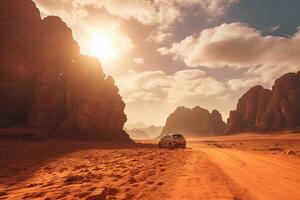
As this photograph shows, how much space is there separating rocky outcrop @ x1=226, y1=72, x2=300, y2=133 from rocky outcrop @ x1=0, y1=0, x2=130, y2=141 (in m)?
73.4

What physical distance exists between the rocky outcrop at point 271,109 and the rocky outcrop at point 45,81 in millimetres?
73397

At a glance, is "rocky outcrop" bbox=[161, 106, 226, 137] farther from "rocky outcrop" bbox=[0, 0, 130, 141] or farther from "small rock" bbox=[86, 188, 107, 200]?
"small rock" bbox=[86, 188, 107, 200]

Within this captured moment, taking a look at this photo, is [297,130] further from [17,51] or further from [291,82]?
[17,51]

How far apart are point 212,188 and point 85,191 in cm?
320

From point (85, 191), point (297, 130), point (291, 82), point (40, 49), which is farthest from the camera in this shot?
point (291, 82)

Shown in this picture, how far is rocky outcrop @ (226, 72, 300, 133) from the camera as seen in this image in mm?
100438

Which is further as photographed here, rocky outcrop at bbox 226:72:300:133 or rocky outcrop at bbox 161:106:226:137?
rocky outcrop at bbox 161:106:226:137

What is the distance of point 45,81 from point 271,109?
9311 centimetres

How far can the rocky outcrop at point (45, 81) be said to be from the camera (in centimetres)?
4078

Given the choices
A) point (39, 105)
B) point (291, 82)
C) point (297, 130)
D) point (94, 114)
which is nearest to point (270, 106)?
point (291, 82)

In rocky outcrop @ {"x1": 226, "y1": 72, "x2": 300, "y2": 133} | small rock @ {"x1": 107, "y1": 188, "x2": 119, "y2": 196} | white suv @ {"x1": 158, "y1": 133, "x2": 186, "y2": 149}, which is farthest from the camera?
rocky outcrop @ {"x1": 226, "y1": 72, "x2": 300, "y2": 133}

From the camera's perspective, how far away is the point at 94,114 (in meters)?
44.8

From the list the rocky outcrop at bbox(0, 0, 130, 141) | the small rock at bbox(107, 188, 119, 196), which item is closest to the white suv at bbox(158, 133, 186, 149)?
the rocky outcrop at bbox(0, 0, 130, 141)

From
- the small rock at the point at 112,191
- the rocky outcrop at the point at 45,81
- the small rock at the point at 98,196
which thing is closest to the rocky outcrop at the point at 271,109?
the rocky outcrop at the point at 45,81
